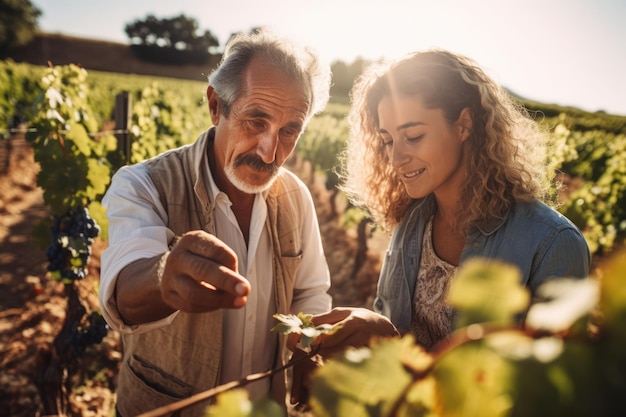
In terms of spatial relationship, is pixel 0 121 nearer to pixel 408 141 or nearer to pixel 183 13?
pixel 408 141

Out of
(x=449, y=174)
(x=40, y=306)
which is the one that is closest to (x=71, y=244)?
(x=40, y=306)

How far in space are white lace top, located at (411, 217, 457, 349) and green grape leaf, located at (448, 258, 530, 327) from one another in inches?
66.3

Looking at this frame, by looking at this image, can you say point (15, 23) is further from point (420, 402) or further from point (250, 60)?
point (420, 402)

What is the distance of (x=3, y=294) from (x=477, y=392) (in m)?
6.36

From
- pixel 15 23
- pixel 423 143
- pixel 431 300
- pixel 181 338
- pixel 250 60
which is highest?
pixel 15 23

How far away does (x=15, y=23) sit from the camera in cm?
5028

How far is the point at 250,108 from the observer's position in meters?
1.99

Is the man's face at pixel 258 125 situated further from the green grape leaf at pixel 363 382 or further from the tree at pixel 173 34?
the tree at pixel 173 34

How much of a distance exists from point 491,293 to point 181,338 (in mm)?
1765

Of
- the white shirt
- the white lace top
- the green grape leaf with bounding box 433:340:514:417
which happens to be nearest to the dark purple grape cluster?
the white shirt

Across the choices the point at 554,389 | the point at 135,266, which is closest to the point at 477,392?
the point at 554,389

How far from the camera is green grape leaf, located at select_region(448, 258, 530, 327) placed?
320mm

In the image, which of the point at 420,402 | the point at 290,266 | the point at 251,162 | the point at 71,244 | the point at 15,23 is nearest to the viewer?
the point at 420,402

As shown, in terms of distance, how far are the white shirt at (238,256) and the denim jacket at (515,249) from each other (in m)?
0.41
